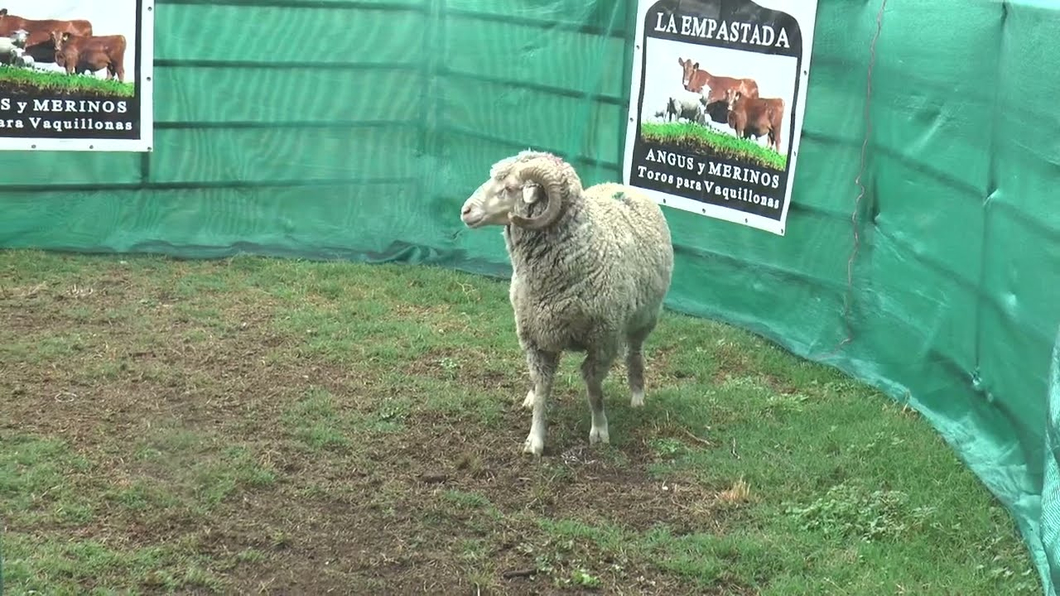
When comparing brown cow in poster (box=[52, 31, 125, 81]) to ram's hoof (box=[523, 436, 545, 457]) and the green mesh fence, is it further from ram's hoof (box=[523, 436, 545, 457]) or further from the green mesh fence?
ram's hoof (box=[523, 436, 545, 457])

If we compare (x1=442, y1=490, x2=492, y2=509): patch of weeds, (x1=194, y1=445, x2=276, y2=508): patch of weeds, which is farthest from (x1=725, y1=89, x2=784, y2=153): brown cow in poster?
(x1=194, y1=445, x2=276, y2=508): patch of weeds

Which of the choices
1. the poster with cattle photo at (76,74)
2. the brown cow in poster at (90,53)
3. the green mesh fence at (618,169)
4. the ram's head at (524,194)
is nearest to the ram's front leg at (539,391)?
the ram's head at (524,194)

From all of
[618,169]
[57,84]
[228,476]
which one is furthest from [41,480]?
[618,169]

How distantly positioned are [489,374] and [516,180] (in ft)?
5.69

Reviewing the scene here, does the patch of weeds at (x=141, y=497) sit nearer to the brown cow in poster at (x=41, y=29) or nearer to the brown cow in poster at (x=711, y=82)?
the brown cow in poster at (x=711, y=82)

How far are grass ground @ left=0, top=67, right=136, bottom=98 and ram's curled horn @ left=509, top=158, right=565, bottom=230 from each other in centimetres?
465

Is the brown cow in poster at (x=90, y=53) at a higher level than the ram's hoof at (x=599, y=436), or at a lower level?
higher

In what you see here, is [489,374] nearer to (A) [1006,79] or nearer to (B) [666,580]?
(B) [666,580]

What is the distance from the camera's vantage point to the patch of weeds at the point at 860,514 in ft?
17.2

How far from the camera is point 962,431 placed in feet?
20.7

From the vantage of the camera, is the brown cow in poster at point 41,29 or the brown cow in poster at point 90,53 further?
the brown cow in poster at point 90,53

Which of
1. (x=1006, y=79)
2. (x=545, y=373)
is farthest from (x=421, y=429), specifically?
(x=1006, y=79)

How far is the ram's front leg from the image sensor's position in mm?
6145

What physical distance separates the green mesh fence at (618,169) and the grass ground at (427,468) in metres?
0.41
